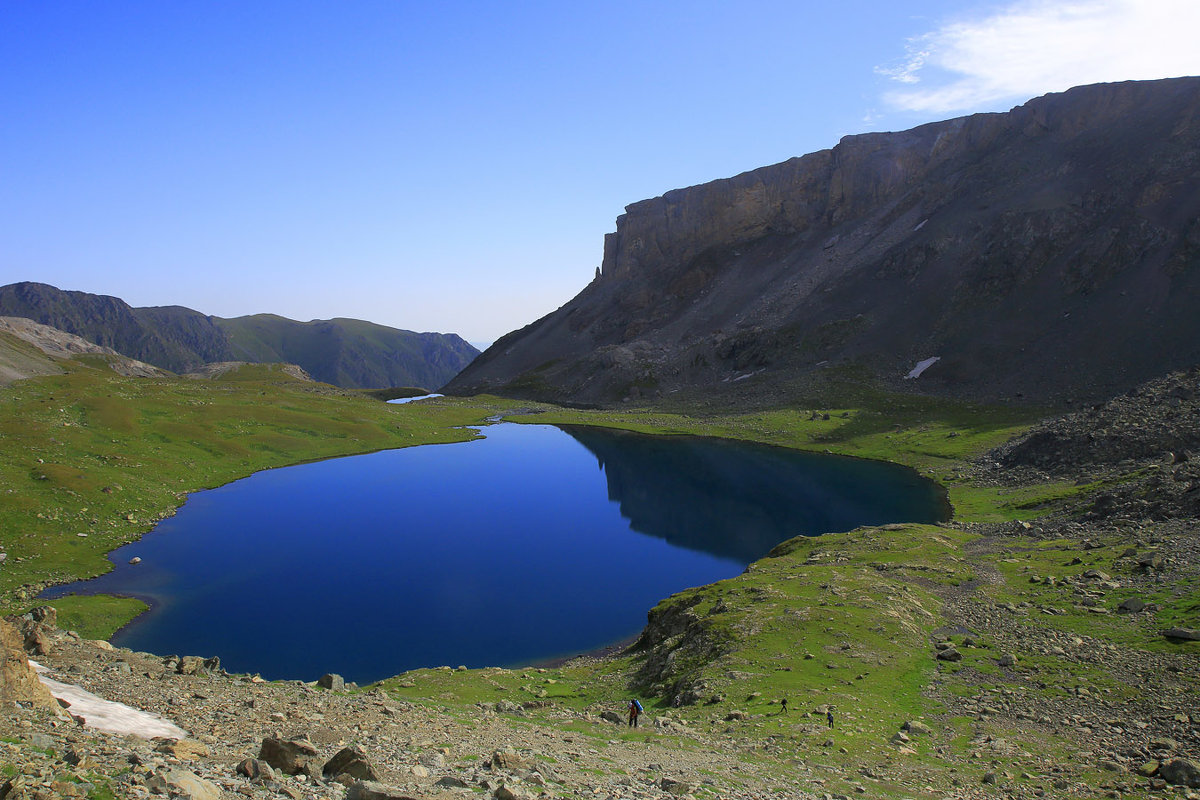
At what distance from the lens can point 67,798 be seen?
9.97 metres

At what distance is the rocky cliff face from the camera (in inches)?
4348

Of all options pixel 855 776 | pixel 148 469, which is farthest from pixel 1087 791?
pixel 148 469

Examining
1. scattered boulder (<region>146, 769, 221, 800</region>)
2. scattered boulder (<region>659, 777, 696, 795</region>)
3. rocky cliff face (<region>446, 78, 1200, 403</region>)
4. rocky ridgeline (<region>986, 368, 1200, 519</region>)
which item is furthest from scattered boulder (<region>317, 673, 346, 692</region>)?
rocky cliff face (<region>446, 78, 1200, 403</region>)

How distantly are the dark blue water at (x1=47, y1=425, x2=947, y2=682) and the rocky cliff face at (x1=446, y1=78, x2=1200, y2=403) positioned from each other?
46382 millimetres

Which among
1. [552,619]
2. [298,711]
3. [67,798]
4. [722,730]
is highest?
[67,798]

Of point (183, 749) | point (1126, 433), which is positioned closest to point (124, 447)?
point (183, 749)

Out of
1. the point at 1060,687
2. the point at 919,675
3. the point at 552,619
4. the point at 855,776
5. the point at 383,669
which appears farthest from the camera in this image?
the point at 552,619

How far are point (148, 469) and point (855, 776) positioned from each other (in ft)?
240

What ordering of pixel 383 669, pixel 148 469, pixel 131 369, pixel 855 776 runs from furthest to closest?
pixel 131 369, pixel 148 469, pixel 383 669, pixel 855 776

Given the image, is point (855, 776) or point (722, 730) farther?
point (722, 730)

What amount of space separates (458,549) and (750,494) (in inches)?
1391

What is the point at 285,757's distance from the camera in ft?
44.7

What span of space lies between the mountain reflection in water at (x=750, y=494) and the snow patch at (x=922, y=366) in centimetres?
3758

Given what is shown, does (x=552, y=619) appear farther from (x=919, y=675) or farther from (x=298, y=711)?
(x=298, y=711)
